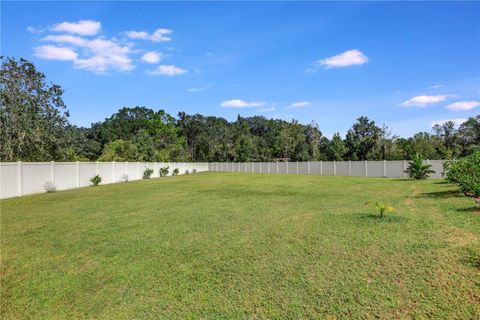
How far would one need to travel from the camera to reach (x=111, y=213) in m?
9.48

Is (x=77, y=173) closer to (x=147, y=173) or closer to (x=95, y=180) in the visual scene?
(x=95, y=180)

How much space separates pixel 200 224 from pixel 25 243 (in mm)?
3334

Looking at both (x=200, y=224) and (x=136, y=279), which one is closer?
(x=136, y=279)

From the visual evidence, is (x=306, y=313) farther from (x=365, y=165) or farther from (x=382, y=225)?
(x=365, y=165)

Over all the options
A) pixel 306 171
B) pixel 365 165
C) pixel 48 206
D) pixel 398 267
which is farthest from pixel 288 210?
pixel 306 171

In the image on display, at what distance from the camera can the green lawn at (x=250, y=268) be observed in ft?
11.3

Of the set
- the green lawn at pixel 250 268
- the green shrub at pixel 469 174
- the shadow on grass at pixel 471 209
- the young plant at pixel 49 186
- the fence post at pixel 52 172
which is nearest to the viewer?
the green lawn at pixel 250 268

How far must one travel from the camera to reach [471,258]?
4.41 m

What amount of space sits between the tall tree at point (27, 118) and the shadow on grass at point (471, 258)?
78.2 feet

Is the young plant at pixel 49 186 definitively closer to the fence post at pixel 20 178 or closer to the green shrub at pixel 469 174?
the fence post at pixel 20 178

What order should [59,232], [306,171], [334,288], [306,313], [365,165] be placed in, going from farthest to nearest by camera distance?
1. [306,171]
2. [365,165]
3. [59,232]
4. [334,288]
5. [306,313]

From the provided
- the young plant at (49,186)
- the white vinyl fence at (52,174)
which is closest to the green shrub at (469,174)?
the white vinyl fence at (52,174)

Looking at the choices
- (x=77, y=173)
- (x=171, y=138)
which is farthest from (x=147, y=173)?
(x=171, y=138)

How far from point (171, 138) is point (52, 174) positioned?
170 feet
